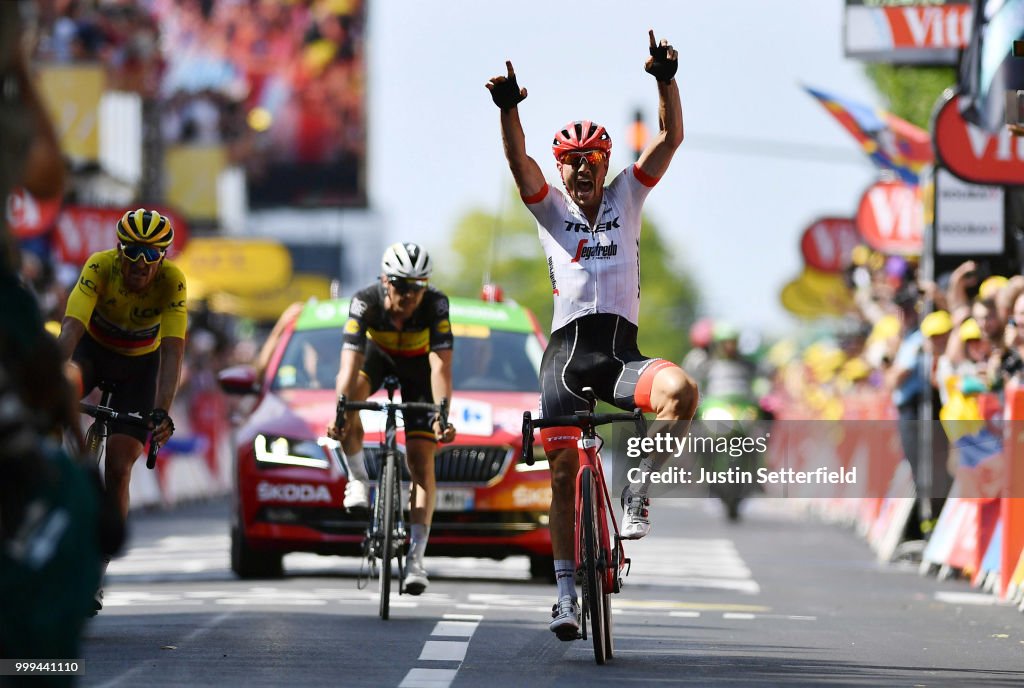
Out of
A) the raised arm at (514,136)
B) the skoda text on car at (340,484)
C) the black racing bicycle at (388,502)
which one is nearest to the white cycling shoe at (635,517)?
the raised arm at (514,136)

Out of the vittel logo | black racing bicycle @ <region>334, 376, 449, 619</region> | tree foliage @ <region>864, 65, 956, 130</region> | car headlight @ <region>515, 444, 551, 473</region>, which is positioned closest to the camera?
black racing bicycle @ <region>334, 376, 449, 619</region>

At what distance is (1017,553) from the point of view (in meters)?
14.6

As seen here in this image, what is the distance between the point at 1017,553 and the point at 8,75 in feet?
32.4

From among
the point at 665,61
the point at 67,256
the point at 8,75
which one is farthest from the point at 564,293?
the point at 67,256

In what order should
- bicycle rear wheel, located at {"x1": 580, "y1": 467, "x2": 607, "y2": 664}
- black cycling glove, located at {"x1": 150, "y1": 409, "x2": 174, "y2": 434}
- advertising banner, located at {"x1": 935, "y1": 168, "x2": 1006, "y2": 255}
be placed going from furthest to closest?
Result: advertising banner, located at {"x1": 935, "y1": 168, "x2": 1006, "y2": 255}, black cycling glove, located at {"x1": 150, "y1": 409, "x2": 174, "y2": 434}, bicycle rear wheel, located at {"x1": 580, "y1": 467, "x2": 607, "y2": 664}

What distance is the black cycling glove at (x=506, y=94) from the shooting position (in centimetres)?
999

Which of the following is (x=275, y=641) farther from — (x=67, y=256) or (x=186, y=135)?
(x=186, y=135)

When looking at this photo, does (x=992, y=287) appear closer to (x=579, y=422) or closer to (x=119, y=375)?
(x=119, y=375)

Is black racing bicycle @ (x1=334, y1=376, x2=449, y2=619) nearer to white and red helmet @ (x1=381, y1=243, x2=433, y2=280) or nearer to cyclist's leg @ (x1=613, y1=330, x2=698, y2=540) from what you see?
white and red helmet @ (x1=381, y1=243, x2=433, y2=280)

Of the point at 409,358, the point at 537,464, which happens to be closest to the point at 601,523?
the point at 409,358

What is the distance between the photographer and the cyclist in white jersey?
993 cm

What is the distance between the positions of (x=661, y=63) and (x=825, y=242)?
86.7ft

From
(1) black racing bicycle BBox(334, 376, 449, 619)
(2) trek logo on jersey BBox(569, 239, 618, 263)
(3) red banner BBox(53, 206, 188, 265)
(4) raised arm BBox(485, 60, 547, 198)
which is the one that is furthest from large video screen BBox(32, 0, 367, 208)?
(2) trek logo on jersey BBox(569, 239, 618, 263)

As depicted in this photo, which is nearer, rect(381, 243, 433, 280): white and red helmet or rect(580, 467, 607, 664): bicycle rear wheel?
rect(580, 467, 607, 664): bicycle rear wheel
